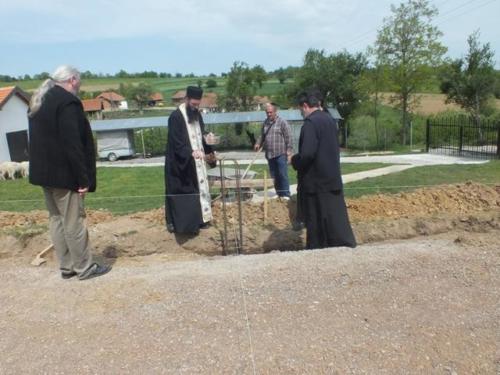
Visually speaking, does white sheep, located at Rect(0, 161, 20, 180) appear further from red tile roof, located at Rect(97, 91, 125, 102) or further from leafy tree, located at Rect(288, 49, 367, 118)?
red tile roof, located at Rect(97, 91, 125, 102)

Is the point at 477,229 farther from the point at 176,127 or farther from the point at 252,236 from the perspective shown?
the point at 176,127

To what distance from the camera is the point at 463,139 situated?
25.0 meters

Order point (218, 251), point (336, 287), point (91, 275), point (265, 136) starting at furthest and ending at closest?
point (265, 136), point (218, 251), point (91, 275), point (336, 287)

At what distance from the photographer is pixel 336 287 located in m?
4.05

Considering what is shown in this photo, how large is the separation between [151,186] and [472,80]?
19670 mm

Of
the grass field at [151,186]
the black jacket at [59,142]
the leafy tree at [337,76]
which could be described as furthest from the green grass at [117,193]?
the leafy tree at [337,76]

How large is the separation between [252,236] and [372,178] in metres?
5.62

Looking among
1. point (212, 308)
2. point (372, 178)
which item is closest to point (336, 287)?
point (212, 308)

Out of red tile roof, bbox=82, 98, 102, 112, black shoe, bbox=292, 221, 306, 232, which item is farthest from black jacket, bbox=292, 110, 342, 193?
red tile roof, bbox=82, 98, 102, 112

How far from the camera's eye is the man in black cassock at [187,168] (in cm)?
570

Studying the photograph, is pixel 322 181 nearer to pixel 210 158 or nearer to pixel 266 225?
pixel 210 158

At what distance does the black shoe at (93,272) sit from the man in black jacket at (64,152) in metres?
0.11

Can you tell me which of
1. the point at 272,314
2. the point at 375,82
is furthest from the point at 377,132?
the point at 272,314

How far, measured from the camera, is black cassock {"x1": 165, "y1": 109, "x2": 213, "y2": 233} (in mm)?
5719
